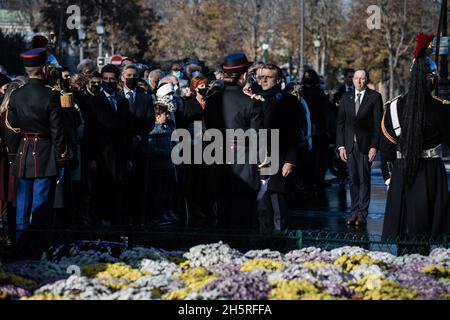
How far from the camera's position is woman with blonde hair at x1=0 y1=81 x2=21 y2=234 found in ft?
39.2

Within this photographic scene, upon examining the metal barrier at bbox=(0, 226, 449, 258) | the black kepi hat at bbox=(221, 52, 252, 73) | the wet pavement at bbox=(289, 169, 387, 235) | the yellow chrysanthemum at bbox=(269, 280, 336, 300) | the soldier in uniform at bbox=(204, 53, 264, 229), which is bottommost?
the wet pavement at bbox=(289, 169, 387, 235)

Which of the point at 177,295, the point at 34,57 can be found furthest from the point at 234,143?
the point at 177,295

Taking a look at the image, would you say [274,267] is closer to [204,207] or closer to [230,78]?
[230,78]

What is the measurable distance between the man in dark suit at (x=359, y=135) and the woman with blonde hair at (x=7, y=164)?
4410 millimetres

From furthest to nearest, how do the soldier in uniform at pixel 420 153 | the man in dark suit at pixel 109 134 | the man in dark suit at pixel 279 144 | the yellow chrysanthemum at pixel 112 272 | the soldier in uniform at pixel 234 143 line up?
the man in dark suit at pixel 109 134
the man in dark suit at pixel 279 144
the soldier in uniform at pixel 234 143
the soldier in uniform at pixel 420 153
the yellow chrysanthemum at pixel 112 272

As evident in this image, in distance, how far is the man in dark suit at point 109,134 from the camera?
544 inches

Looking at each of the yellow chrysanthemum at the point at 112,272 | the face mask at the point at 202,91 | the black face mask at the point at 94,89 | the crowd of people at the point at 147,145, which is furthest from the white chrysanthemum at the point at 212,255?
the face mask at the point at 202,91

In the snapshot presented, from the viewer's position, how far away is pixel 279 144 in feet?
40.2

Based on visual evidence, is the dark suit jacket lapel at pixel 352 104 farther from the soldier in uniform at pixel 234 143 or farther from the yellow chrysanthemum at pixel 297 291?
the yellow chrysanthemum at pixel 297 291

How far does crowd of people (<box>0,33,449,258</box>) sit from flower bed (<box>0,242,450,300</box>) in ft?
3.75

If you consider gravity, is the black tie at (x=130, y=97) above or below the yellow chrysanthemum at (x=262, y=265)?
above

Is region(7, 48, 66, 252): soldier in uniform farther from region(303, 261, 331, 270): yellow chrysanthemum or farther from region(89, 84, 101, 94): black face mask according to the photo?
region(303, 261, 331, 270): yellow chrysanthemum

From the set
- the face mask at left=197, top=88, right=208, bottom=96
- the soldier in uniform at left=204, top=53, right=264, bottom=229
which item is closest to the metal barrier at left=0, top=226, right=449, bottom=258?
the soldier in uniform at left=204, top=53, right=264, bottom=229
